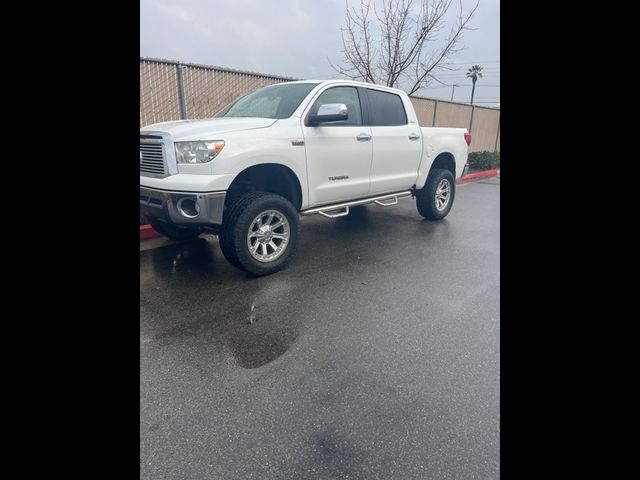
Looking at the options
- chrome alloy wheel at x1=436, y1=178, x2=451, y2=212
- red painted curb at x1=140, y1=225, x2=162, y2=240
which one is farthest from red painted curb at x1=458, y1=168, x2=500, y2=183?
red painted curb at x1=140, y1=225, x2=162, y2=240

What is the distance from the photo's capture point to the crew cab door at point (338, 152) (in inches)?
161

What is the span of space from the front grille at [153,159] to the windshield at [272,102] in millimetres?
1295

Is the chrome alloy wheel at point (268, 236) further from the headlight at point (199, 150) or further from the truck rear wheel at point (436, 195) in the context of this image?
the truck rear wheel at point (436, 195)

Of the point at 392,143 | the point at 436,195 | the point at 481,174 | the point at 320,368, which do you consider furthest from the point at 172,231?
the point at 481,174

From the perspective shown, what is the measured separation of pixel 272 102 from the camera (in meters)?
4.45

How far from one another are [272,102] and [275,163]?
1132 mm

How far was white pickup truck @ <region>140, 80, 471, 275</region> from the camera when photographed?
3.33 metres

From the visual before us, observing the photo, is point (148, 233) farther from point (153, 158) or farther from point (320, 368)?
point (320, 368)
